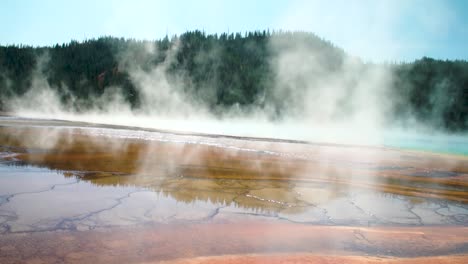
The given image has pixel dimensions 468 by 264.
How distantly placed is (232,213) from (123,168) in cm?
376

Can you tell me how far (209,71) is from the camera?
66.4 metres

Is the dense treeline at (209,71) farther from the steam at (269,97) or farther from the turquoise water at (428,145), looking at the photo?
the turquoise water at (428,145)

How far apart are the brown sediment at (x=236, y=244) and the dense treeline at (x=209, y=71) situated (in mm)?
50107

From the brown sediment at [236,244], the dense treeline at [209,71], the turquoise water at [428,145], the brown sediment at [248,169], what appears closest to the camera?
the brown sediment at [236,244]

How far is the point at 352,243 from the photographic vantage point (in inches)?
165

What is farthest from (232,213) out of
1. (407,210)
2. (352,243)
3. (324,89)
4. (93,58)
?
(93,58)

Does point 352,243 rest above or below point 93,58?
below

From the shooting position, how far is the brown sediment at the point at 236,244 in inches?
135

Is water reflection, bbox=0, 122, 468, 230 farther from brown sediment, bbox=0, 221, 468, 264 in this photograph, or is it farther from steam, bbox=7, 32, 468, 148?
steam, bbox=7, 32, 468, 148

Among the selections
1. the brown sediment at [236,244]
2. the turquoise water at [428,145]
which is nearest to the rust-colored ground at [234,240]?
the brown sediment at [236,244]

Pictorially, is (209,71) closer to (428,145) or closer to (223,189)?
(428,145)

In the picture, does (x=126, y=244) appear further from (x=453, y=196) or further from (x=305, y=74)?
(x=305, y=74)

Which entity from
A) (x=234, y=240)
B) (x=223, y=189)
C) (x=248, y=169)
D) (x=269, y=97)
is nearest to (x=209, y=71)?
(x=269, y=97)

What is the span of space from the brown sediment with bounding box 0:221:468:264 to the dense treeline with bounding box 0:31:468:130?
50107 millimetres
